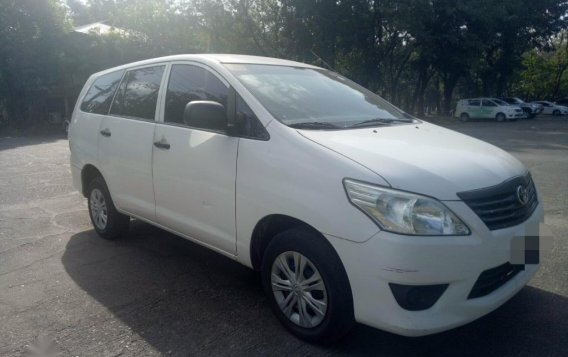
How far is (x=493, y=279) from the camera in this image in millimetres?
2922

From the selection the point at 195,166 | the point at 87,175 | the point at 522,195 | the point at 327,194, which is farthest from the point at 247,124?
the point at 87,175

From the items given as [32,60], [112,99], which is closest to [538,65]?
[32,60]

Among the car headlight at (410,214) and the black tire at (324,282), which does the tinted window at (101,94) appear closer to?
the black tire at (324,282)

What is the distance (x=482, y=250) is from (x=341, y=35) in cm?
2876

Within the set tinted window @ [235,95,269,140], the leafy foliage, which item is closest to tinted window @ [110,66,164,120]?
tinted window @ [235,95,269,140]

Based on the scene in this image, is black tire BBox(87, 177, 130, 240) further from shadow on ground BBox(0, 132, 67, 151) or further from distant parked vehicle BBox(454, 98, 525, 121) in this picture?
distant parked vehicle BBox(454, 98, 525, 121)

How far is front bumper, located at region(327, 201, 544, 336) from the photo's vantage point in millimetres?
2643

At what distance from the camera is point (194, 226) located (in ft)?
13.0

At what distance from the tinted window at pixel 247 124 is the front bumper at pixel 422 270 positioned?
97 cm

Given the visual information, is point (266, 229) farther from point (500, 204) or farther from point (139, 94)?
point (139, 94)

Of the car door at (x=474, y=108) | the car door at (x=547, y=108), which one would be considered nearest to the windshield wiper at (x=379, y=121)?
the car door at (x=474, y=108)

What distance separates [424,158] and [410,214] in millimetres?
479

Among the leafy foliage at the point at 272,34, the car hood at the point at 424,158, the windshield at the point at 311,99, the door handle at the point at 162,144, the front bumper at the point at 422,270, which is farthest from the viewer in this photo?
the leafy foliage at the point at 272,34

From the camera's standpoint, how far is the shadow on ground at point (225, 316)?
10.2 feet
